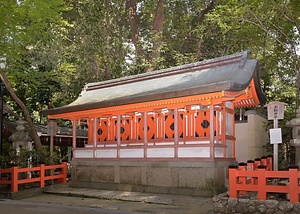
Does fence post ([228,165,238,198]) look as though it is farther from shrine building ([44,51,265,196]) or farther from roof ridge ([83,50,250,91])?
roof ridge ([83,50,250,91])

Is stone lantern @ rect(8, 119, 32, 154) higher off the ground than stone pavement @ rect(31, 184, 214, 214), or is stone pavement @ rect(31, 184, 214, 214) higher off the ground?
stone lantern @ rect(8, 119, 32, 154)

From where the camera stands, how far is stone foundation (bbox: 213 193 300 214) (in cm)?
823

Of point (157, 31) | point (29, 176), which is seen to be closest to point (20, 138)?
point (29, 176)

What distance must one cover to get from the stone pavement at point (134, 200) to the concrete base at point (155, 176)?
15.6 inches

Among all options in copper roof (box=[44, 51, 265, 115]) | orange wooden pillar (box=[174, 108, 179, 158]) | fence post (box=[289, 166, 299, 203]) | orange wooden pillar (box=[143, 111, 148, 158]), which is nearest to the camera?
fence post (box=[289, 166, 299, 203])

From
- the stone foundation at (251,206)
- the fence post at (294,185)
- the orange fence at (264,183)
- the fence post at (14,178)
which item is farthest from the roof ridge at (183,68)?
the fence post at (14,178)

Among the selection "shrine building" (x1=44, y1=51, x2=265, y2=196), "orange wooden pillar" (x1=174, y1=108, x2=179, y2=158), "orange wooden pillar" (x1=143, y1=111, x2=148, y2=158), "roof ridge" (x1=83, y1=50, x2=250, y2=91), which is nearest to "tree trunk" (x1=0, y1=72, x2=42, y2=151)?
"shrine building" (x1=44, y1=51, x2=265, y2=196)

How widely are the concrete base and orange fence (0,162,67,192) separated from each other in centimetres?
73

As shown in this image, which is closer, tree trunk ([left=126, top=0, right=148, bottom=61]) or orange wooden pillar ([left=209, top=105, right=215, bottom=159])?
orange wooden pillar ([left=209, top=105, right=215, bottom=159])

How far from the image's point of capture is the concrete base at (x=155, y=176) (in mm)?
11852

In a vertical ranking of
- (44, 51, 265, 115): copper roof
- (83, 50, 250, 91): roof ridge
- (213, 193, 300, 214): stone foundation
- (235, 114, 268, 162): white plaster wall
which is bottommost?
(213, 193, 300, 214): stone foundation

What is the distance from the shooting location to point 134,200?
1183 cm

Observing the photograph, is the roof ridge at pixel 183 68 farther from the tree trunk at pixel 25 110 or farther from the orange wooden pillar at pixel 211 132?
the tree trunk at pixel 25 110

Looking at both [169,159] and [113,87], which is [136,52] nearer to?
[113,87]
